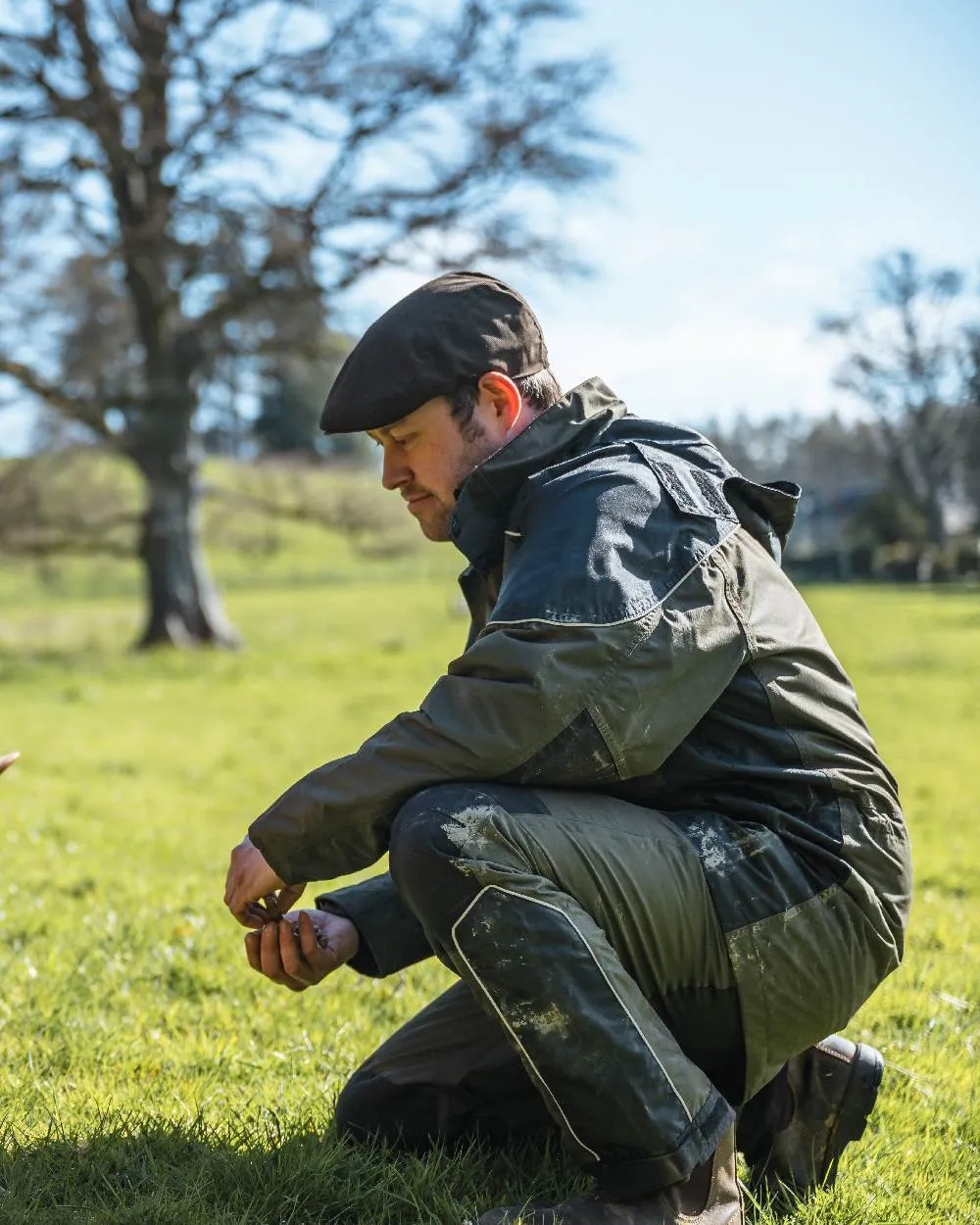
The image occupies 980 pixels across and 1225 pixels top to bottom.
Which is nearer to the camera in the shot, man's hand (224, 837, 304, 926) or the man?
the man

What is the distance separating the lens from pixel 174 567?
2108cm

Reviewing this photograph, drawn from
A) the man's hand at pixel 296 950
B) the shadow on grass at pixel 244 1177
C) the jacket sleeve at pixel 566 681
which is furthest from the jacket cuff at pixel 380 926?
the jacket sleeve at pixel 566 681

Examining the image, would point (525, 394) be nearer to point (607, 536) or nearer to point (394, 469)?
point (394, 469)

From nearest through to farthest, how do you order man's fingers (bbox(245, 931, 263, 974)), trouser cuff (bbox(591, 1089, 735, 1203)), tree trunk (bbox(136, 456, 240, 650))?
trouser cuff (bbox(591, 1089, 735, 1203)) → man's fingers (bbox(245, 931, 263, 974)) → tree trunk (bbox(136, 456, 240, 650))

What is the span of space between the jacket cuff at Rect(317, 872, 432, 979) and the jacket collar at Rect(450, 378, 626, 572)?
795mm

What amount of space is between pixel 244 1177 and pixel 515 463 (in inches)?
61.2

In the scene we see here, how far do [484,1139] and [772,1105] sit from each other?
641 millimetres

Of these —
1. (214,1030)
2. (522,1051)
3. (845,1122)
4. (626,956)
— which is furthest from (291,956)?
(845,1122)

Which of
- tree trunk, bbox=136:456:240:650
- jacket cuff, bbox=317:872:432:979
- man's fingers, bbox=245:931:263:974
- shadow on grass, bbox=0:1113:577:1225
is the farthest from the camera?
tree trunk, bbox=136:456:240:650

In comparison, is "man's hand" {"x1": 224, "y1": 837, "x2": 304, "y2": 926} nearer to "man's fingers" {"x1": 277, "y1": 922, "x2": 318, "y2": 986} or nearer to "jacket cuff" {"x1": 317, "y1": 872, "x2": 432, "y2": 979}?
"man's fingers" {"x1": 277, "y1": 922, "x2": 318, "y2": 986}

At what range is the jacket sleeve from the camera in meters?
2.39

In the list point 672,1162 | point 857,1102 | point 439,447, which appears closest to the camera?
point 672,1162

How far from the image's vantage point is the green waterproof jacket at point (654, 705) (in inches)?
94.6

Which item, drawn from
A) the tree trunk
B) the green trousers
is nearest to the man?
the green trousers
